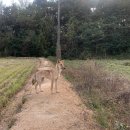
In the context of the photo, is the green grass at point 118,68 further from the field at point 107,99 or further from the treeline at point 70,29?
the treeline at point 70,29

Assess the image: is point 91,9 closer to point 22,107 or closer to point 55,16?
point 55,16

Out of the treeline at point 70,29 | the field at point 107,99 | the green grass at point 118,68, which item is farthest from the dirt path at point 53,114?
the treeline at point 70,29

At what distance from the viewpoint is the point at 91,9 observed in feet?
207

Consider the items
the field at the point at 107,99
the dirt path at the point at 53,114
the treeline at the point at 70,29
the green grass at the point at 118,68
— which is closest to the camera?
the dirt path at the point at 53,114

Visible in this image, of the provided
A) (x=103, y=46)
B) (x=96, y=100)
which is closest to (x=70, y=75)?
(x=96, y=100)

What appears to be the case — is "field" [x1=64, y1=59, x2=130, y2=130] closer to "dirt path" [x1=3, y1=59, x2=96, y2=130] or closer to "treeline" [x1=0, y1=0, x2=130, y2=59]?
"dirt path" [x1=3, y1=59, x2=96, y2=130]

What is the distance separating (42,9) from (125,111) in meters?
52.3

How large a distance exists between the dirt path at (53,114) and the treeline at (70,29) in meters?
38.5

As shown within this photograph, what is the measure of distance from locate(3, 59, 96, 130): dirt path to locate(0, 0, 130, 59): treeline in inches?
1516

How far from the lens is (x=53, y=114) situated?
12.4 metres

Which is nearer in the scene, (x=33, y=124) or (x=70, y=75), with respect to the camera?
(x=33, y=124)

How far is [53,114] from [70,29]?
45107 millimetres

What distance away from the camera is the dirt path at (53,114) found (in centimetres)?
1094

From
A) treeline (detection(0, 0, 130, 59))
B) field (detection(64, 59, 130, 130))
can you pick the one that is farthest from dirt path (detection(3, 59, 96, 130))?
treeline (detection(0, 0, 130, 59))
